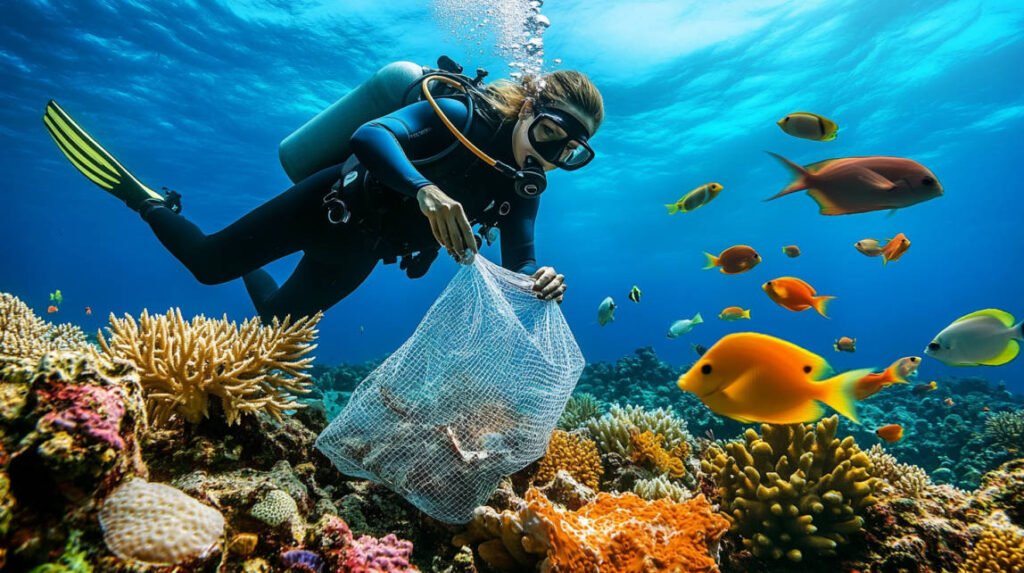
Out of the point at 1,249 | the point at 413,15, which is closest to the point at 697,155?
the point at 413,15

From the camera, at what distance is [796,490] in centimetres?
297

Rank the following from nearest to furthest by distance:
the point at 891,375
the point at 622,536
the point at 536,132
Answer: the point at 622,536 → the point at 891,375 → the point at 536,132

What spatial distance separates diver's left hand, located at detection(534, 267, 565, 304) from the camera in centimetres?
321

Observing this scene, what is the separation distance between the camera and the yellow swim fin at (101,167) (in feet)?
17.4

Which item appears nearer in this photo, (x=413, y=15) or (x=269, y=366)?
(x=269, y=366)

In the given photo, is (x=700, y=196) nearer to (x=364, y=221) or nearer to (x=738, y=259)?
(x=738, y=259)

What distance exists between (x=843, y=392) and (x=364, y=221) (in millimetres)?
3538

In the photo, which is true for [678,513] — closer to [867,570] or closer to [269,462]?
[867,570]

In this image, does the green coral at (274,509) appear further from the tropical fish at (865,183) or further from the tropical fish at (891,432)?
the tropical fish at (891,432)

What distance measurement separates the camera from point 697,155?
2827cm

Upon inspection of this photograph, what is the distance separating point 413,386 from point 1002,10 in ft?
89.0

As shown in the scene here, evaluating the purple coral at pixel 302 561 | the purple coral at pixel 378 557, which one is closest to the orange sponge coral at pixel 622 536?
the purple coral at pixel 378 557

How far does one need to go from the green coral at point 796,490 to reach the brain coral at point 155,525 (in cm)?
320

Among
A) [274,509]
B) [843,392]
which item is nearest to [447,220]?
[274,509]
